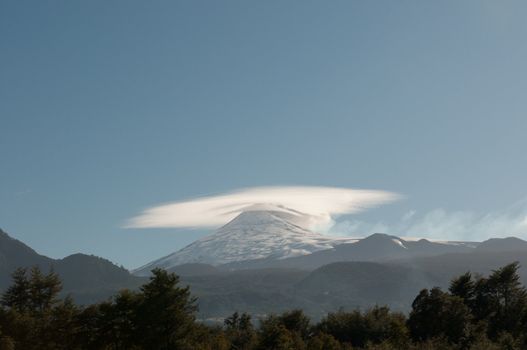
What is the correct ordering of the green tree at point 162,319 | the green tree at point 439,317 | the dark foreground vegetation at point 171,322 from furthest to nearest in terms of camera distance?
the green tree at point 439,317 → the green tree at point 162,319 → the dark foreground vegetation at point 171,322

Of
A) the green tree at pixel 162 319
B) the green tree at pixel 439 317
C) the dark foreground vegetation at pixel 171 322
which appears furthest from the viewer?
the green tree at pixel 439 317

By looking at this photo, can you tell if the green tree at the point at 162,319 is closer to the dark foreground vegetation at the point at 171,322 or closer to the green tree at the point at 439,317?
the dark foreground vegetation at the point at 171,322

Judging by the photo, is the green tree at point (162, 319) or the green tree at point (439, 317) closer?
the green tree at point (162, 319)

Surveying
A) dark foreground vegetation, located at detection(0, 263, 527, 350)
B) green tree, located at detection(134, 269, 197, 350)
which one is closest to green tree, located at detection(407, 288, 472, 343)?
dark foreground vegetation, located at detection(0, 263, 527, 350)

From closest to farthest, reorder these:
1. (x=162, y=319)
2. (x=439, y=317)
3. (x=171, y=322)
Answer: (x=162, y=319) < (x=171, y=322) < (x=439, y=317)

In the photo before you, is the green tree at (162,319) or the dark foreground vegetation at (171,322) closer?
the dark foreground vegetation at (171,322)

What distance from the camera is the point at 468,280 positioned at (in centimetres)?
11725

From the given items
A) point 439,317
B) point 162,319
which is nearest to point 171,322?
point 162,319

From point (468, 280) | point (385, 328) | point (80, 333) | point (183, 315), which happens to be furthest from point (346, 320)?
point (80, 333)

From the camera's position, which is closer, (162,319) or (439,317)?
(162,319)

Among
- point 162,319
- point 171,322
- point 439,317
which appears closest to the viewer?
point 162,319

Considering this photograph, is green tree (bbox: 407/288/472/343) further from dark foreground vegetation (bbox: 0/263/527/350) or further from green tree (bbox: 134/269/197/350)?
green tree (bbox: 134/269/197/350)

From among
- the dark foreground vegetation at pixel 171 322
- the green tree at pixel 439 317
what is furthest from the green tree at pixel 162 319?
the green tree at pixel 439 317

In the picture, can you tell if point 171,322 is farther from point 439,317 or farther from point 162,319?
point 439,317
